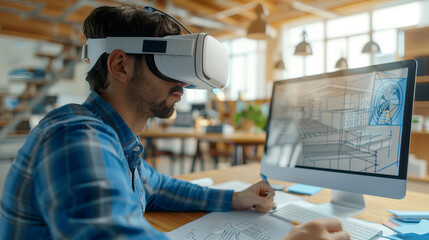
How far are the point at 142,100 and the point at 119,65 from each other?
0.33 ft

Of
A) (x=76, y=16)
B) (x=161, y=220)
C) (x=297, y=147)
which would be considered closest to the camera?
(x=161, y=220)

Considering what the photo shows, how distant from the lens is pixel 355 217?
2.85 feet

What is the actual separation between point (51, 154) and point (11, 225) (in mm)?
197

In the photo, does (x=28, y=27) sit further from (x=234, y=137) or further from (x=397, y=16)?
(x=397, y=16)

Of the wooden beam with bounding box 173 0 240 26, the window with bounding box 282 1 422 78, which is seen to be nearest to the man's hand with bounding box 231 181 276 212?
the window with bounding box 282 1 422 78

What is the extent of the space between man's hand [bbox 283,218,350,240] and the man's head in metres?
0.41

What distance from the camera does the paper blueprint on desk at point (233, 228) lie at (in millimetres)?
716

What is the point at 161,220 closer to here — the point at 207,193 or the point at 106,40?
the point at 207,193

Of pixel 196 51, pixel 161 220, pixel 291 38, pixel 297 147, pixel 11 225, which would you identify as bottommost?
pixel 161 220

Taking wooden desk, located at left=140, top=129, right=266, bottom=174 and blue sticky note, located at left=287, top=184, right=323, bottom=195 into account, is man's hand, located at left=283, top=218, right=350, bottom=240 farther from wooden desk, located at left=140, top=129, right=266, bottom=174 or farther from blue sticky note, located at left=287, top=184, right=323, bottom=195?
wooden desk, located at left=140, top=129, right=266, bottom=174

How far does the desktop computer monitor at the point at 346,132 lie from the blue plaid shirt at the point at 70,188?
0.65 metres

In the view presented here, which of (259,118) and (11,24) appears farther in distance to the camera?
(11,24)

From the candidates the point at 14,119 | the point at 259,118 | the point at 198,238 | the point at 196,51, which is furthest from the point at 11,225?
the point at 14,119

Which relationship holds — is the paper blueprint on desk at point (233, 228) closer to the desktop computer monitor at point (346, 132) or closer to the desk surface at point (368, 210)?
the desk surface at point (368, 210)
